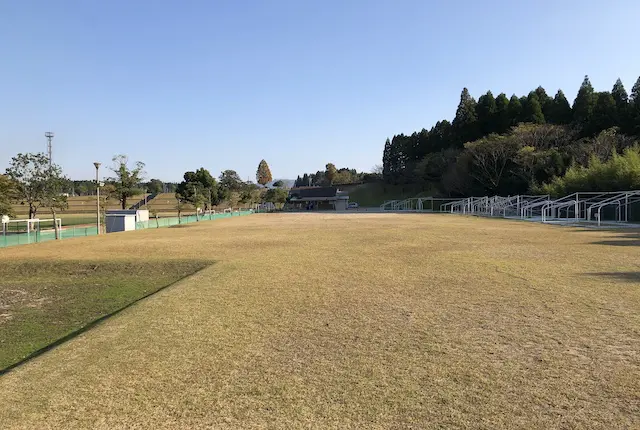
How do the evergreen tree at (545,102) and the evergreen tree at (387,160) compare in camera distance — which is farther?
the evergreen tree at (387,160)

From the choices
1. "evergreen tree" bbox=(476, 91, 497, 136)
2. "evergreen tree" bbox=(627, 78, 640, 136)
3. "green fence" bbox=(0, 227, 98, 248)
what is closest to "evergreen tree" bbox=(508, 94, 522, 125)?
"evergreen tree" bbox=(476, 91, 497, 136)

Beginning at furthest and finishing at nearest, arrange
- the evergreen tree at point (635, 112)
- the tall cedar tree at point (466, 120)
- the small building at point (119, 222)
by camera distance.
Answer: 1. the tall cedar tree at point (466, 120)
2. the evergreen tree at point (635, 112)
3. the small building at point (119, 222)

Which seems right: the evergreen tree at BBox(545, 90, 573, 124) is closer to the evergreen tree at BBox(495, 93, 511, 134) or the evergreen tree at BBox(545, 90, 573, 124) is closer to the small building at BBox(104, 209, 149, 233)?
the evergreen tree at BBox(495, 93, 511, 134)

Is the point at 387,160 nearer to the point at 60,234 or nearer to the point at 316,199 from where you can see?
the point at 316,199

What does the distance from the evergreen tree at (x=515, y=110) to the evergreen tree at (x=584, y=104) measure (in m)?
8.62

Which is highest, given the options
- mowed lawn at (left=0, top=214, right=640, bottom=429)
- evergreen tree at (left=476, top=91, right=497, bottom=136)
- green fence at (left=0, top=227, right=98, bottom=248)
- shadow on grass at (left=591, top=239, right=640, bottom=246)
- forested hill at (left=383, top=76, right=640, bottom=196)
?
evergreen tree at (left=476, top=91, right=497, bottom=136)

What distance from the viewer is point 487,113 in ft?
224

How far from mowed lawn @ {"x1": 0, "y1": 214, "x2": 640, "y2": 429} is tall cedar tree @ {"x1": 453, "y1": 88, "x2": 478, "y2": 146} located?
66199mm

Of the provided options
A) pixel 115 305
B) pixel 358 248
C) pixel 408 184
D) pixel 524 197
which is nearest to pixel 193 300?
pixel 115 305

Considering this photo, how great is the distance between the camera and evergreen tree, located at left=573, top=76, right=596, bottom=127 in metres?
53.2

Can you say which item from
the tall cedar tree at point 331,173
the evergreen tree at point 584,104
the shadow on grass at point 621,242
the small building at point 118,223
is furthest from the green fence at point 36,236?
the tall cedar tree at point 331,173

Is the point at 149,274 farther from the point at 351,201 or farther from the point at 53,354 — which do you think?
the point at 351,201

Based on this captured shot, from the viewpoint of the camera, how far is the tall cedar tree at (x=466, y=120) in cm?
6950

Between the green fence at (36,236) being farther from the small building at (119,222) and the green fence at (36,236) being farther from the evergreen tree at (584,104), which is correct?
the evergreen tree at (584,104)
